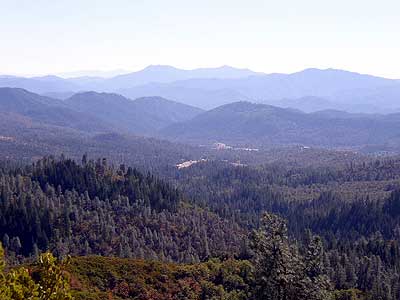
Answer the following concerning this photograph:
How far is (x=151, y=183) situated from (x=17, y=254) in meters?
62.9

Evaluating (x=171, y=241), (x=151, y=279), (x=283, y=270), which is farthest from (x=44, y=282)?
(x=171, y=241)

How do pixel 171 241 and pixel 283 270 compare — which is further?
pixel 171 241

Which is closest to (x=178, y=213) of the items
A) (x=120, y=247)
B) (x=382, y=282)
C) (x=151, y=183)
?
(x=151, y=183)

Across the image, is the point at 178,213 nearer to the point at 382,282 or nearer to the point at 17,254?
the point at 17,254

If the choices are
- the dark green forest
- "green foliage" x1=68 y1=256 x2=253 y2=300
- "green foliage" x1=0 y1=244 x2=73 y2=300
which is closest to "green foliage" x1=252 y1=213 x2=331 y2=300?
the dark green forest

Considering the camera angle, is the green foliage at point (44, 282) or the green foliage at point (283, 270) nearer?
the green foliage at point (44, 282)

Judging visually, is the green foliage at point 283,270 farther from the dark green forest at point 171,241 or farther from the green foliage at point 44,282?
the green foliage at point 44,282

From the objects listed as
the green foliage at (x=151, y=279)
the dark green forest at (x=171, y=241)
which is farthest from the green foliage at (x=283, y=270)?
the green foliage at (x=151, y=279)

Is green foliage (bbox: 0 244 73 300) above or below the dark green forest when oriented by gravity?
above

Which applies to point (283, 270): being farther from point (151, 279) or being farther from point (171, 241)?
point (171, 241)

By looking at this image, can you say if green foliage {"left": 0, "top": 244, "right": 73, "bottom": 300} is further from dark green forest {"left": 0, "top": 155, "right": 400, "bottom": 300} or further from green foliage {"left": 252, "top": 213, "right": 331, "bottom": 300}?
dark green forest {"left": 0, "top": 155, "right": 400, "bottom": 300}

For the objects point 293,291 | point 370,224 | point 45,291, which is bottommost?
point 370,224

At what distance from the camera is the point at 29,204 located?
140 m

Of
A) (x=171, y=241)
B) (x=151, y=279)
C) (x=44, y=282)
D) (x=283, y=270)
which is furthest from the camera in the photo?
(x=171, y=241)
